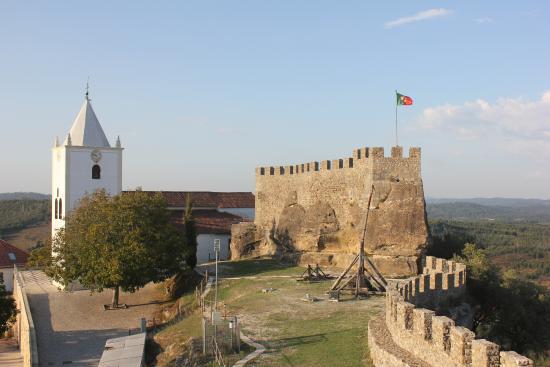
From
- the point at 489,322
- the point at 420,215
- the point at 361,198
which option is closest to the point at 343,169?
the point at 361,198

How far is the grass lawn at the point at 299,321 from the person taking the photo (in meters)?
13.9

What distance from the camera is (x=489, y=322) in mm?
23516

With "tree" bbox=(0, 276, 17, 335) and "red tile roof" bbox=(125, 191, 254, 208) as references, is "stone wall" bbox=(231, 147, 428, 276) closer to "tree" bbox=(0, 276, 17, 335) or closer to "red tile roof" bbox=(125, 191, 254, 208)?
"red tile roof" bbox=(125, 191, 254, 208)

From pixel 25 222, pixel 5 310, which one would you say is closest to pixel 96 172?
pixel 5 310

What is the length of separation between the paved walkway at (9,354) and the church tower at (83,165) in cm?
701

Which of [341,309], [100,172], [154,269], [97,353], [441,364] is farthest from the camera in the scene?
[100,172]

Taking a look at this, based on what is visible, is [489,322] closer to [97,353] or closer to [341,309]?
[341,309]

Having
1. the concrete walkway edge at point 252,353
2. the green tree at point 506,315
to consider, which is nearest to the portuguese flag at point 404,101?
the green tree at point 506,315

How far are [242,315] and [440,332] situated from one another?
30.4ft

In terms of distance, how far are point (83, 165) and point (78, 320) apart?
1207cm

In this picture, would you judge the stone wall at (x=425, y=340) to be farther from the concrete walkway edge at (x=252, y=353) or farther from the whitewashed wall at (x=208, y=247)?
the whitewashed wall at (x=208, y=247)

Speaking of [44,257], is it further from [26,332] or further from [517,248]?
[517,248]

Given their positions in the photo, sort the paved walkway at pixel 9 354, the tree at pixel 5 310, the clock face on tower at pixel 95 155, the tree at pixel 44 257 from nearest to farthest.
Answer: the paved walkway at pixel 9 354 → the tree at pixel 5 310 → the tree at pixel 44 257 → the clock face on tower at pixel 95 155

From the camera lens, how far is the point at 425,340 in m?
11.6
